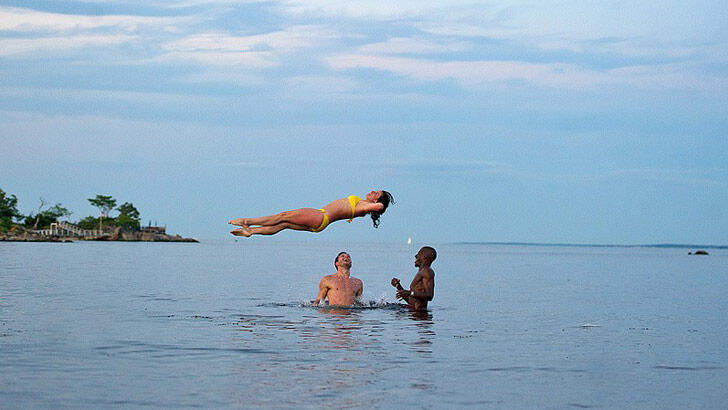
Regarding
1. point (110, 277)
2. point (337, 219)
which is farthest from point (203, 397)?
point (110, 277)

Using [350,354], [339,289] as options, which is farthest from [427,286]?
[350,354]

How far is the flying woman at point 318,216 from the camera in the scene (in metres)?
17.7

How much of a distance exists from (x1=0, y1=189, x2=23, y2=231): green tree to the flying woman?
6138 inches

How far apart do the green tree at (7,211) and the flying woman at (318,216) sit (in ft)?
512

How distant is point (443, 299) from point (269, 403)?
69.1 feet

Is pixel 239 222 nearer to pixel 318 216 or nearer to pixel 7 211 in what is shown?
pixel 318 216

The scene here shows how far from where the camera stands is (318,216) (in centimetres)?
1841

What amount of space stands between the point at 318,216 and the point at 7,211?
16118cm

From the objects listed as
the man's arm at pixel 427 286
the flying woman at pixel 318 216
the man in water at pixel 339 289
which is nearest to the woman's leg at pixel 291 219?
the flying woman at pixel 318 216

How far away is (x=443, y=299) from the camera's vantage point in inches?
1258

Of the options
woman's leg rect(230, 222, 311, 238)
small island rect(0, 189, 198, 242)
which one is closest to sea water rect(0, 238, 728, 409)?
woman's leg rect(230, 222, 311, 238)

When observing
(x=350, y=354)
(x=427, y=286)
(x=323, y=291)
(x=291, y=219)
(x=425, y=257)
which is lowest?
(x=350, y=354)

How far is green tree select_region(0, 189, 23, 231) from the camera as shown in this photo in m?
164

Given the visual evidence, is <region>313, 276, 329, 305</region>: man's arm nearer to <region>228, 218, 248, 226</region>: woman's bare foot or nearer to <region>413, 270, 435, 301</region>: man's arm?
<region>413, 270, 435, 301</region>: man's arm
